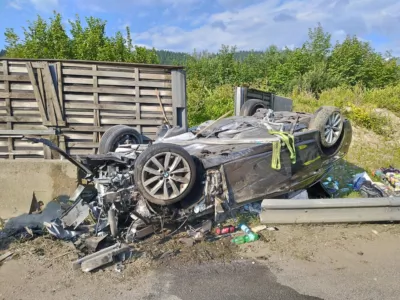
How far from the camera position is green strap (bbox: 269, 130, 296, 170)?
432 centimetres

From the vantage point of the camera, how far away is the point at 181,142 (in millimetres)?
4555

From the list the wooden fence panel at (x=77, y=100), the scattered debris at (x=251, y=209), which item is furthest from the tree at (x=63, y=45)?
the scattered debris at (x=251, y=209)

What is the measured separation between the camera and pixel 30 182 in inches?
189

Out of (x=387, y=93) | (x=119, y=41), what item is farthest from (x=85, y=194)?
(x=387, y=93)

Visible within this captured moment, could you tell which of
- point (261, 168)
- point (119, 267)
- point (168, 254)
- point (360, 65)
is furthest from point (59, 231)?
point (360, 65)

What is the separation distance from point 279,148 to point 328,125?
47.3 inches

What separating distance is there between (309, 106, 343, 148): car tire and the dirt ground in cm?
136

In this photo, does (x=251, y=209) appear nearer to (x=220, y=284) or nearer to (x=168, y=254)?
(x=168, y=254)

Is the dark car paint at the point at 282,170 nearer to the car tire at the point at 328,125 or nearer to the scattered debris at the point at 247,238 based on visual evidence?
the car tire at the point at 328,125

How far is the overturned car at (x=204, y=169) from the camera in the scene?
3707 millimetres

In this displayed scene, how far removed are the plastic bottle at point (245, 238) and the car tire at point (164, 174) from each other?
0.84 metres

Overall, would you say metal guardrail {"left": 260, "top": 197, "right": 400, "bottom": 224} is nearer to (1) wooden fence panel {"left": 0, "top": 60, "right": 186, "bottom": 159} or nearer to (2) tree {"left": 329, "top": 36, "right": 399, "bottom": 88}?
(1) wooden fence panel {"left": 0, "top": 60, "right": 186, "bottom": 159}

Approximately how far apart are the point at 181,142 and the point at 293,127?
169 centimetres

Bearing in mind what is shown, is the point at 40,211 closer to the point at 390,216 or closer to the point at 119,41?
the point at 390,216
